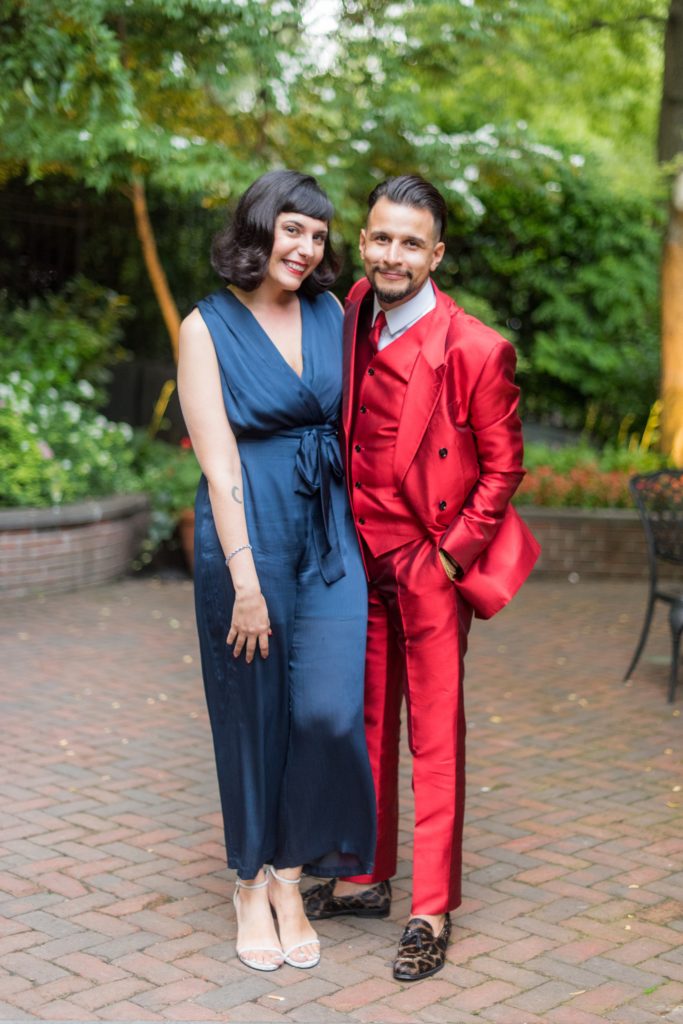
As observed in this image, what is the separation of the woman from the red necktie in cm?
10

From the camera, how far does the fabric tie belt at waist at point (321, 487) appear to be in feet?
11.8

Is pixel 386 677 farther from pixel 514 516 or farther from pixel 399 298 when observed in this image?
pixel 399 298

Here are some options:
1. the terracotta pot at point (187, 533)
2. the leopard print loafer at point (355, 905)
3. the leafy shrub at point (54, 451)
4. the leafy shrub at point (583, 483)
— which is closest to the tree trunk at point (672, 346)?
the leafy shrub at point (583, 483)

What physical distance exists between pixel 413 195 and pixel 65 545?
19.7 feet

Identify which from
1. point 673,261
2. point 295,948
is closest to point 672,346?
point 673,261

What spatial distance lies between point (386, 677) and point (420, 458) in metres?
0.65

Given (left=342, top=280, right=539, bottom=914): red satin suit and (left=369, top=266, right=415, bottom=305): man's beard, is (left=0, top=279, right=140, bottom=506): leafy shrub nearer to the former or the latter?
(left=342, top=280, right=539, bottom=914): red satin suit

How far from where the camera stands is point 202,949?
3.69 meters

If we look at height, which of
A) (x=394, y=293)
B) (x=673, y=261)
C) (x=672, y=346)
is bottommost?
(x=672, y=346)

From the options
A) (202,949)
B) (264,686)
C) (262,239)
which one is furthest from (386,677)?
(262,239)

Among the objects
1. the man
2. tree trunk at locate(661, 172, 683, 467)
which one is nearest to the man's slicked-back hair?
the man

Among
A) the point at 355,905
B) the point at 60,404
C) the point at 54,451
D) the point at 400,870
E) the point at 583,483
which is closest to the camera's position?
the point at 355,905

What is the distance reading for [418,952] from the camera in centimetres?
357

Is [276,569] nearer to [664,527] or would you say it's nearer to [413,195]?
[413,195]
